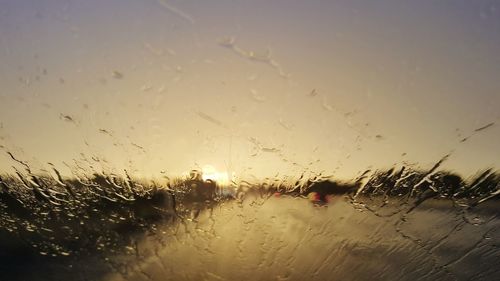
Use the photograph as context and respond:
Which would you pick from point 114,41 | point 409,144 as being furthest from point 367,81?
point 114,41

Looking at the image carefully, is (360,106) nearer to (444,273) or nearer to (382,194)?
(382,194)

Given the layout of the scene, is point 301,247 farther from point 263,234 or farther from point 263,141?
point 263,141

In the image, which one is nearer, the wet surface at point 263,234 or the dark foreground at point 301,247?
the wet surface at point 263,234

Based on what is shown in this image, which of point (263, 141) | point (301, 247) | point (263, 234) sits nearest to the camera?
Result: point (263, 141)

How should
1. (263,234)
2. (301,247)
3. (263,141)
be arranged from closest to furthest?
(263,141)
(263,234)
(301,247)

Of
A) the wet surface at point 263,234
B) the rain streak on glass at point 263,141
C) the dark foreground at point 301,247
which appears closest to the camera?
the rain streak on glass at point 263,141

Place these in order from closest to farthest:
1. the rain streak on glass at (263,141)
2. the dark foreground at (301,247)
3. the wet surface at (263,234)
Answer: the rain streak on glass at (263,141) → the wet surface at (263,234) → the dark foreground at (301,247)

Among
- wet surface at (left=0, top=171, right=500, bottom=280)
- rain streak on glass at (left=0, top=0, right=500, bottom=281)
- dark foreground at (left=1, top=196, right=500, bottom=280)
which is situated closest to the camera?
rain streak on glass at (left=0, top=0, right=500, bottom=281)

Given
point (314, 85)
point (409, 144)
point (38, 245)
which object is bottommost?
point (38, 245)

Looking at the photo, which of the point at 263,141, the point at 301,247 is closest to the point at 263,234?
the point at 301,247

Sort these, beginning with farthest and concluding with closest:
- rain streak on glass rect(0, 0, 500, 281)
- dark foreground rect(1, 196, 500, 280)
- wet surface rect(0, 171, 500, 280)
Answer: dark foreground rect(1, 196, 500, 280)
wet surface rect(0, 171, 500, 280)
rain streak on glass rect(0, 0, 500, 281)

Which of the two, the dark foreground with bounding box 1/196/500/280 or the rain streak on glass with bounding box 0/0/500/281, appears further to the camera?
the dark foreground with bounding box 1/196/500/280
